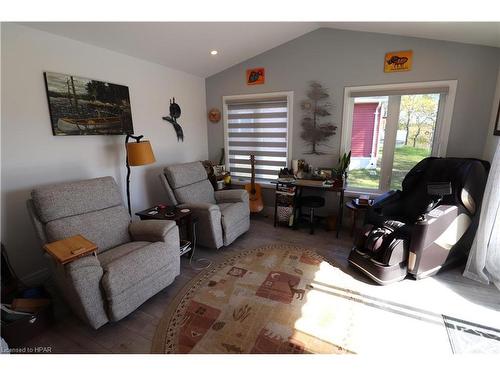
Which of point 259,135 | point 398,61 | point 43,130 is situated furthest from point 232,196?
point 398,61

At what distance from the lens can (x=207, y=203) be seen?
9.08 ft

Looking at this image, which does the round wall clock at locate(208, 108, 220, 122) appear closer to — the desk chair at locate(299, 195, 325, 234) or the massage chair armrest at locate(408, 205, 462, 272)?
the desk chair at locate(299, 195, 325, 234)

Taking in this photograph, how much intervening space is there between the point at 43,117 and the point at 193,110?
2.06m

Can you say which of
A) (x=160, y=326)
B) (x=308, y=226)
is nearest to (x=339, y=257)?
(x=308, y=226)

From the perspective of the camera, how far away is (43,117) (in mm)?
2133

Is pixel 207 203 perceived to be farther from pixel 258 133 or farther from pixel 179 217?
pixel 258 133

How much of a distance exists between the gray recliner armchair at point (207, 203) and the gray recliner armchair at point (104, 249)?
1.69 feet

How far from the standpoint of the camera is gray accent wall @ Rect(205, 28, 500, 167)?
8.29 feet

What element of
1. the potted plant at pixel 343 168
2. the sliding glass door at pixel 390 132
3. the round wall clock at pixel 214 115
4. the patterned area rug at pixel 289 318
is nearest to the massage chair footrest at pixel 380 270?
the patterned area rug at pixel 289 318

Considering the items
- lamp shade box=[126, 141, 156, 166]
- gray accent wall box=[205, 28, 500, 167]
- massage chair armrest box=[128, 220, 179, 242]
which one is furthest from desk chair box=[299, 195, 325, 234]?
lamp shade box=[126, 141, 156, 166]

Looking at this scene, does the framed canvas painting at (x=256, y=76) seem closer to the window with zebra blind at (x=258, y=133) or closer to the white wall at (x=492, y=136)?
the window with zebra blind at (x=258, y=133)

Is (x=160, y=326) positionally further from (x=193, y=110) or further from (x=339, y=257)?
(x=193, y=110)

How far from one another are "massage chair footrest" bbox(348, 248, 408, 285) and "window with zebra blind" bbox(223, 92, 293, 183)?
1916 millimetres
